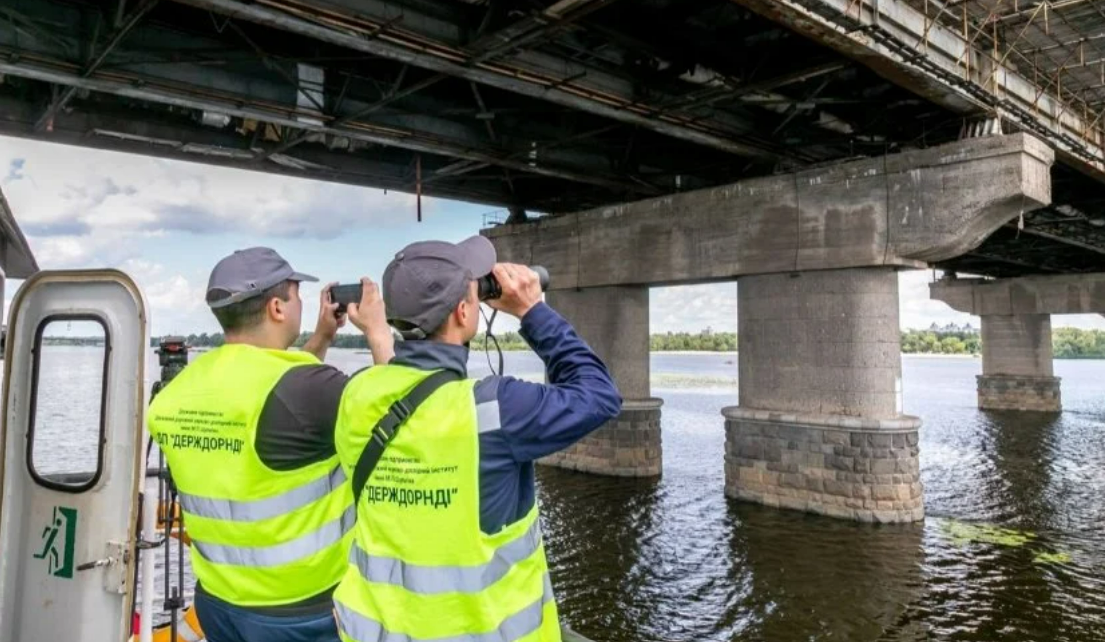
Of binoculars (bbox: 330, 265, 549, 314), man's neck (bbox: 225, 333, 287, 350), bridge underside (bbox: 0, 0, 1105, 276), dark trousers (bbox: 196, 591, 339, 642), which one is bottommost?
dark trousers (bbox: 196, 591, 339, 642)

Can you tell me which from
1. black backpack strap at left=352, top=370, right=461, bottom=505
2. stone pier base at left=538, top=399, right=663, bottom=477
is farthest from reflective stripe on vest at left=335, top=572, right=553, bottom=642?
stone pier base at left=538, top=399, right=663, bottom=477

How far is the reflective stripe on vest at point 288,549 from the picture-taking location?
8.30 feet

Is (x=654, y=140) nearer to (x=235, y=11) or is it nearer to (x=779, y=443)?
(x=779, y=443)

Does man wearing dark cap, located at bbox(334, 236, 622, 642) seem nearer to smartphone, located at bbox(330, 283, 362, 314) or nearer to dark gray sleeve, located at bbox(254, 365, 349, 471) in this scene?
dark gray sleeve, located at bbox(254, 365, 349, 471)

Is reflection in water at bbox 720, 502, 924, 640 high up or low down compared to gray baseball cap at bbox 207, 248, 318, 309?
down

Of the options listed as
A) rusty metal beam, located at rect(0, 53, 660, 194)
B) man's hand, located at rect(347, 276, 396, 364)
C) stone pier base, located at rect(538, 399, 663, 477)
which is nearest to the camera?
man's hand, located at rect(347, 276, 396, 364)

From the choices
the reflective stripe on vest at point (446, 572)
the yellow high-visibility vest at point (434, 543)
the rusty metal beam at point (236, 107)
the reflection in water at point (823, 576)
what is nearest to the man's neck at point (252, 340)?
the yellow high-visibility vest at point (434, 543)

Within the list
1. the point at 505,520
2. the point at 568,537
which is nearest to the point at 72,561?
the point at 505,520

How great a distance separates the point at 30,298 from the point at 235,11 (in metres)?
5.40

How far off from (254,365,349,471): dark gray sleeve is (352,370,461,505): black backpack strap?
49cm

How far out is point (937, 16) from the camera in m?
10.9

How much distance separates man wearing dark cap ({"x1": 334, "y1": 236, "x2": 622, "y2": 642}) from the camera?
195 cm

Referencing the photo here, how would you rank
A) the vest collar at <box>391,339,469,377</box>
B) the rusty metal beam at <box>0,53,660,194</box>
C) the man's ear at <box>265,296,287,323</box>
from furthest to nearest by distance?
1. the rusty metal beam at <box>0,53,660,194</box>
2. the man's ear at <box>265,296,287,323</box>
3. the vest collar at <box>391,339,469,377</box>

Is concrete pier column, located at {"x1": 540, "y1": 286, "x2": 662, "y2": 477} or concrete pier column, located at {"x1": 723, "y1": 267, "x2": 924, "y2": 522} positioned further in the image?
concrete pier column, located at {"x1": 540, "y1": 286, "x2": 662, "y2": 477}
